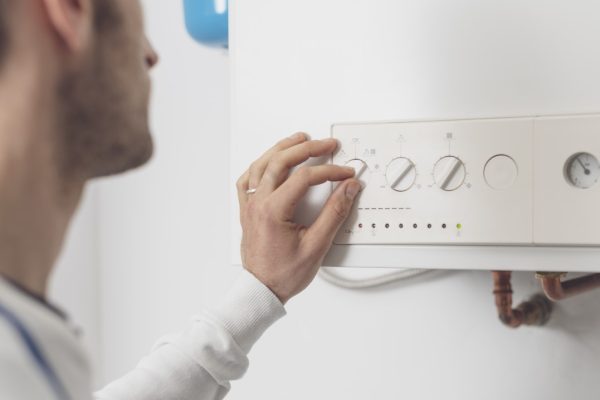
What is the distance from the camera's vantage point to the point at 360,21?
91 centimetres

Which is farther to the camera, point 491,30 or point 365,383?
point 365,383

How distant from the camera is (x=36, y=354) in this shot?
0.50m

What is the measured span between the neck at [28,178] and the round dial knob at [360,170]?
0.38 metres

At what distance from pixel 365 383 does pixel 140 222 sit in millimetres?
513

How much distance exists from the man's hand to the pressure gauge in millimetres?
222

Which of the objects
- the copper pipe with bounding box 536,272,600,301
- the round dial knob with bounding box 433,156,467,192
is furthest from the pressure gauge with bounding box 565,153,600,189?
the copper pipe with bounding box 536,272,600,301

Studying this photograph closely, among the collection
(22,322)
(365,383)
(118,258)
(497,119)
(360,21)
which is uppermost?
(360,21)

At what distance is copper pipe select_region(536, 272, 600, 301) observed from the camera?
101cm

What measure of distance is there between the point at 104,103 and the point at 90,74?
25mm

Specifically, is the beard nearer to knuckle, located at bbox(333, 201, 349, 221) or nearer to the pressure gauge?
knuckle, located at bbox(333, 201, 349, 221)

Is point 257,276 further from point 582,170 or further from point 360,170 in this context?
point 582,170

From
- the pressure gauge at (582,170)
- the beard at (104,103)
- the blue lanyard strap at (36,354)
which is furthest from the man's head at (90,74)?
the pressure gauge at (582,170)

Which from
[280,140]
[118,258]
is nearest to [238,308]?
[280,140]

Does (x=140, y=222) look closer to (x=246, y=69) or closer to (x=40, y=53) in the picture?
(x=246, y=69)
